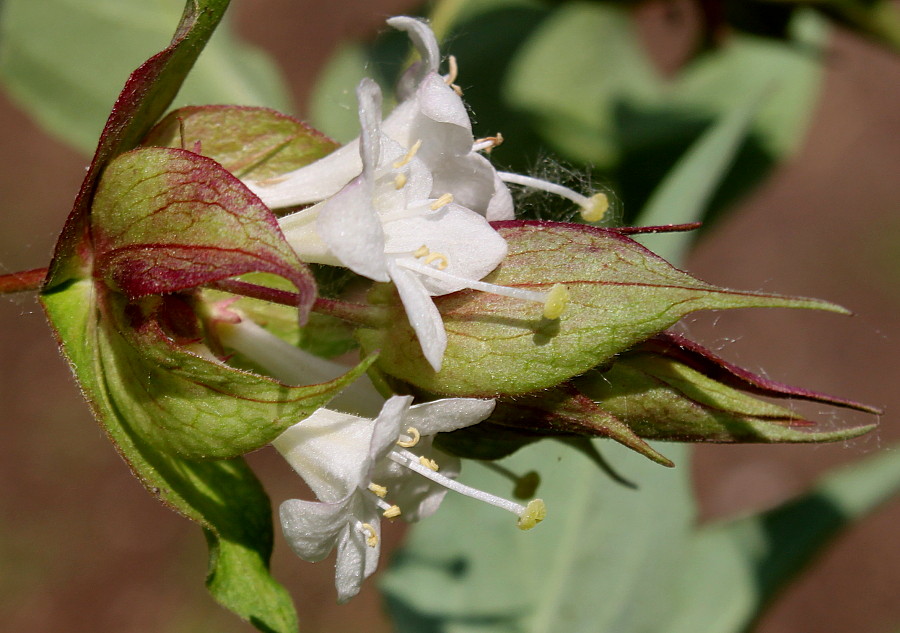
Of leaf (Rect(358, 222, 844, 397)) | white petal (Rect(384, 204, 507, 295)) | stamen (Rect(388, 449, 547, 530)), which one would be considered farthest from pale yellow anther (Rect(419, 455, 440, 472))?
white petal (Rect(384, 204, 507, 295))

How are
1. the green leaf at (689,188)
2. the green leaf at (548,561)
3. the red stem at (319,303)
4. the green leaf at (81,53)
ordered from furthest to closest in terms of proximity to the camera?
the green leaf at (81,53)
the green leaf at (548,561)
the green leaf at (689,188)
the red stem at (319,303)

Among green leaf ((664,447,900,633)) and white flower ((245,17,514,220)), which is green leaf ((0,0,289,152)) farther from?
green leaf ((664,447,900,633))

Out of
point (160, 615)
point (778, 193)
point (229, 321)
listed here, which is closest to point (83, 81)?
point (229, 321)

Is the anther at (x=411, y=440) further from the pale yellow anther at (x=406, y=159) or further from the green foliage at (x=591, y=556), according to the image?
the green foliage at (x=591, y=556)

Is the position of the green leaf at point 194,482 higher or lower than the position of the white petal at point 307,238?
lower

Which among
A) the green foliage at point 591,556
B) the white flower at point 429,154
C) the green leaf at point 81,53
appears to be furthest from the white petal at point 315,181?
the green leaf at point 81,53

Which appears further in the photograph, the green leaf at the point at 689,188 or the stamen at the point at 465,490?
the green leaf at the point at 689,188

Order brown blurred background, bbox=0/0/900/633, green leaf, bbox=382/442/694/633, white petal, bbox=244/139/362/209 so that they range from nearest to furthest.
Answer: white petal, bbox=244/139/362/209 < green leaf, bbox=382/442/694/633 < brown blurred background, bbox=0/0/900/633

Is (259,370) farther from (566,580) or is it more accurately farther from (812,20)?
(812,20)
